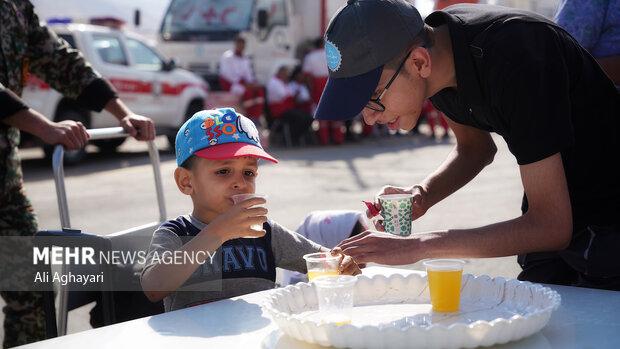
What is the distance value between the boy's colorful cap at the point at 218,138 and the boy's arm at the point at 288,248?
0.30 meters

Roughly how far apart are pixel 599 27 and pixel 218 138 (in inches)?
64.7

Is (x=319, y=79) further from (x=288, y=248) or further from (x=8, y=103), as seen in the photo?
(x=288, y=248)

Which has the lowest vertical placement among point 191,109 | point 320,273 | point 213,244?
point 320,273

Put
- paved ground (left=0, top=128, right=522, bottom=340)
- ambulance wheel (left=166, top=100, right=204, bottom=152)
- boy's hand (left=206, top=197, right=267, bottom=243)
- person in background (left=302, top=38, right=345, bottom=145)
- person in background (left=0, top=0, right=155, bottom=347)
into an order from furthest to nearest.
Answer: person in background (left=302, top=38, right=345, bottom=145) < ambulance wheel (left=166, top=100, right=204, bottom=152) < paved ground (left=0, top=128, right=522, bottom=340) < person in background (left=0, top=0, right=155, bottom=347) < boy's hand (left=206, top=197, right=267, bottom=243)

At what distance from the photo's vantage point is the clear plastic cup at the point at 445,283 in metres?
2.32

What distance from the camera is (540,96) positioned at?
2510 millimetres

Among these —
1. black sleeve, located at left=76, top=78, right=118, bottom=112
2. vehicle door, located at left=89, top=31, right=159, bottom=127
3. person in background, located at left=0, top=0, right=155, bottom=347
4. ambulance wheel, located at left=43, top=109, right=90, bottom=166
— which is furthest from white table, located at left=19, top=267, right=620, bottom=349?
vehicle door, located at left=89, top=31, right=159, bottom=127

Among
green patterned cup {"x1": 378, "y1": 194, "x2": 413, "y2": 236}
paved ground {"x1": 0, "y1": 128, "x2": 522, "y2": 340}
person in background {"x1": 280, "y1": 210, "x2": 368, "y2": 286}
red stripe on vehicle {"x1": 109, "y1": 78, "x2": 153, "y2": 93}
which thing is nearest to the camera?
green patterned cup {"x1": 378, "y1": 194, "x2": 413, "y2": 236}

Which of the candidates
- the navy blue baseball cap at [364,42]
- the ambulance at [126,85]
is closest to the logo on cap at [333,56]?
the navy blue baseball cap at [364,42]

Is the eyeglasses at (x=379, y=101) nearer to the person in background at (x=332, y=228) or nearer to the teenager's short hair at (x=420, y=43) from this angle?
the teenager's short hair at (x=420, y=43)

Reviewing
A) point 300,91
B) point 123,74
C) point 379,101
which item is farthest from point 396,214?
point 300,91

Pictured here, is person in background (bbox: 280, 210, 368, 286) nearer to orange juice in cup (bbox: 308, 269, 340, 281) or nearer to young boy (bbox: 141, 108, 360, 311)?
young boy (bbox: 141, 108, 360, 311)

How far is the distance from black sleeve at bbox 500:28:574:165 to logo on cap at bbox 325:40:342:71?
0.52 m

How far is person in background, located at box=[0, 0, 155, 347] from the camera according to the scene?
366cm
